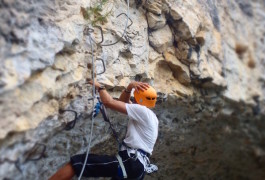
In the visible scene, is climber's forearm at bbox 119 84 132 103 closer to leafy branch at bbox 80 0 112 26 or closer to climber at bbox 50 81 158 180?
climber at bbox 50 81 158 180

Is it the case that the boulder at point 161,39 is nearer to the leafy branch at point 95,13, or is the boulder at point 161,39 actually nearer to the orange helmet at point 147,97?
the leafy branch at point 95,13

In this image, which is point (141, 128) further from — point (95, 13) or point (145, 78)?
point (95, 13)

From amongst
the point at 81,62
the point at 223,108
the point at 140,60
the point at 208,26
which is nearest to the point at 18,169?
the point at 81,62

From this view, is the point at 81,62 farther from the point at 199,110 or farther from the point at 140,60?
the point at 199,110

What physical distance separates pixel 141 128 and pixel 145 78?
1.15 meters

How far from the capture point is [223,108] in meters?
7.50

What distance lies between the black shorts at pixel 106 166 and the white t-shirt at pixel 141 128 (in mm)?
173

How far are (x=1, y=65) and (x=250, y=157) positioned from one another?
715 centimetres

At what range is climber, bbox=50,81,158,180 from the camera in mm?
4391

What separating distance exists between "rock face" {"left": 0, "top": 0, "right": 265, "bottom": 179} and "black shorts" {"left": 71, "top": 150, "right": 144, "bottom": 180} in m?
0.42

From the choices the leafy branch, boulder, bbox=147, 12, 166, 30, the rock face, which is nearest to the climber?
the rock face

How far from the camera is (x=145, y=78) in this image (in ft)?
18.3

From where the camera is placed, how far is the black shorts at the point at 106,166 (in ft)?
14.3

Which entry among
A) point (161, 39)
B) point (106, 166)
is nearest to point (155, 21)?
point (161, 39)
